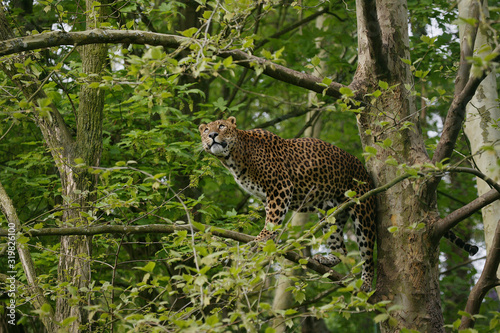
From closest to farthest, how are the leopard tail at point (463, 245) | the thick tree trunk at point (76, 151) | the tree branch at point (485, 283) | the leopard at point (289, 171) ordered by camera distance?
the tree branch at point (485, 283) → the leopard tail at point (463, 245) → the thick tree trunk at point (76, 151) → the leopard at point (289, 171)

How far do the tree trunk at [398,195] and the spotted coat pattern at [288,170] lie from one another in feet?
1.93

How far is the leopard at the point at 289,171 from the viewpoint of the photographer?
22.2 feet

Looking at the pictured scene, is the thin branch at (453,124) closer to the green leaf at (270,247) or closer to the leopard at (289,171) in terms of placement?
the leopard at (289,171)

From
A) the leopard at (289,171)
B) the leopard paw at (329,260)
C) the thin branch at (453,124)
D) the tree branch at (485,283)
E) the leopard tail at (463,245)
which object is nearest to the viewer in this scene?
the thin branch at (453,124)

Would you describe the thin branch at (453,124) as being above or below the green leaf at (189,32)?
below

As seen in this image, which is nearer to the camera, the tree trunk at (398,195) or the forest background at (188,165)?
the forest background at (188,165)

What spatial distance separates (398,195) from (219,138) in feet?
7.52

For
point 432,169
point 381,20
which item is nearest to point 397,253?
point 432,169

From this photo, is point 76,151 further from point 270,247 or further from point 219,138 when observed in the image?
point 270,247

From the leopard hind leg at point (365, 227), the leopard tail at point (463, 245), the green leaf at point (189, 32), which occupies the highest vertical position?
the green leaf at point (189, 32)

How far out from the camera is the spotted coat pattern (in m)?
6.79

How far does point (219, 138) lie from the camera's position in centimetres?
684

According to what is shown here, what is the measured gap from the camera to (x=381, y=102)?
20.0ft

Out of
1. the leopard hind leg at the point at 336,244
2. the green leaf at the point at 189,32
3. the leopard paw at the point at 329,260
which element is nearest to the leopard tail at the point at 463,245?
the leopard hind leg at the point at 336,244
